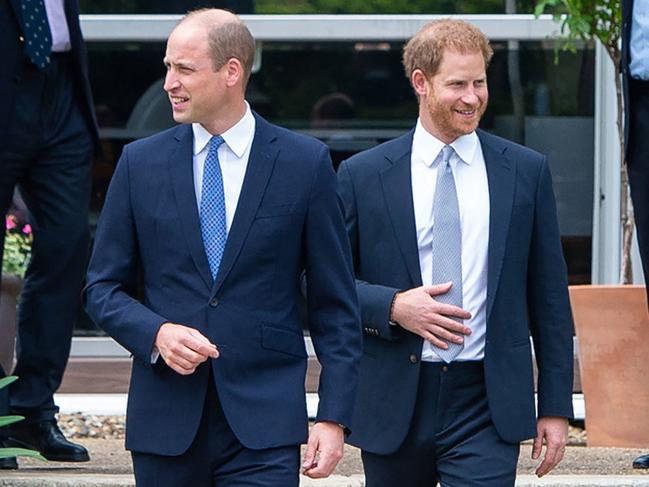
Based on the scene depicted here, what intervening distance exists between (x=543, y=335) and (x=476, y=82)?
685mm

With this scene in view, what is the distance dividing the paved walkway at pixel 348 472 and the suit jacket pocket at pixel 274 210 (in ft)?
5.62

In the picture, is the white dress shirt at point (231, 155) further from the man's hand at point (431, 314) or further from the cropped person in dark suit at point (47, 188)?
the cropped person in dark suit at point (47, 188)

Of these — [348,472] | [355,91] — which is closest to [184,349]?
[348,472]

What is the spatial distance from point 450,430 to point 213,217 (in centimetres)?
89

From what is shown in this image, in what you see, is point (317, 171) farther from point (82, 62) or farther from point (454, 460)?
point (82, 62)

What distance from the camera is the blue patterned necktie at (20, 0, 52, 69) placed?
541 centimetres

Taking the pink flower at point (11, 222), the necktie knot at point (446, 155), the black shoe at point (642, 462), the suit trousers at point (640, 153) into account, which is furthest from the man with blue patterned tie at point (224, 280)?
the pink flower at point (11, 222)

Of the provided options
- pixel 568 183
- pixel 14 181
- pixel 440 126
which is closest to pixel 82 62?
pixel 14 181

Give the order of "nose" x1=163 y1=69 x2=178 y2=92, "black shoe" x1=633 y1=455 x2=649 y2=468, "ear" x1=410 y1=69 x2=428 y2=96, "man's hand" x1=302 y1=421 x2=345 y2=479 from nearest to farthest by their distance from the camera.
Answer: "man's hand" x1=302 y1=421 x2=345 y2=479, "nose" x1=163 y1=69 x2=178 y2=92, "ear" x1=410 y1=69 x2=428 y2=96, "black shoe" x1=633 y1=455 x2=649 y2=468

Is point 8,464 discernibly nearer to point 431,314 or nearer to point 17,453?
point 17,453

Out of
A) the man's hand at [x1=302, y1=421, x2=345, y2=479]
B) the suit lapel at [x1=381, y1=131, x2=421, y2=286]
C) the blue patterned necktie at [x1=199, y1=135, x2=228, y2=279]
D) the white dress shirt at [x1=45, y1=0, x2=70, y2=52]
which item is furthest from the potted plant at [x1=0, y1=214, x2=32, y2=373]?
the man's hand at [x1=302, y1=421, x2=345, y2=479]

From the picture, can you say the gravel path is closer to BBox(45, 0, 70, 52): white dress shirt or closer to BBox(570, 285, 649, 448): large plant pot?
BBox(570, 285, 649, 448): large plant pot

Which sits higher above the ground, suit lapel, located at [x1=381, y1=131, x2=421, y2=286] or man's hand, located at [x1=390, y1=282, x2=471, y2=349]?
suit lapel, located at [x1=381, y1=131, x2=421, y2=286]

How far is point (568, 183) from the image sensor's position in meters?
8.18
